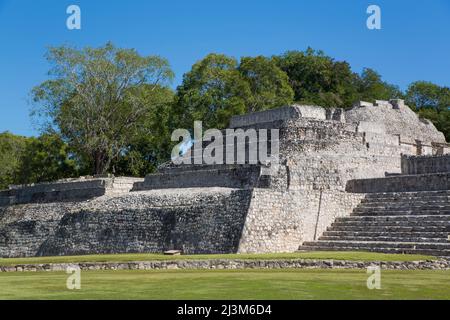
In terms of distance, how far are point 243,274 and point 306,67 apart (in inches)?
1924

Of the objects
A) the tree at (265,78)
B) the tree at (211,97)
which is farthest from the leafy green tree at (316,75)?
the tree at (211,97)

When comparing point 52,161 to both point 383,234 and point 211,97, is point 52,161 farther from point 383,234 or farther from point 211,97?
point 383,234

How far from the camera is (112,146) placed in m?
51.5

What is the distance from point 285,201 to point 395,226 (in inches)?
162

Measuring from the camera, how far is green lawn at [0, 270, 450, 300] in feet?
45.6

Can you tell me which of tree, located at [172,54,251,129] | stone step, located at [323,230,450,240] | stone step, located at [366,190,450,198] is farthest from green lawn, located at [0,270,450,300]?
tree, located at [172,54,251,129]

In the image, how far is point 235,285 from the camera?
1580 cm

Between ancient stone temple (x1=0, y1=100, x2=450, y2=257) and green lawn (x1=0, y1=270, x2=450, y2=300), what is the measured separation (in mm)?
6179

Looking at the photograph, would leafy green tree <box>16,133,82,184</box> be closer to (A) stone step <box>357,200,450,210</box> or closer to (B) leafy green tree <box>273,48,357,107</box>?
(B) leafy green tree <box>273,48,357,107</box>

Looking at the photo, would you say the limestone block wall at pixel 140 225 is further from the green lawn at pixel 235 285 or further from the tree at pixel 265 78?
the tree at pixel 265 78

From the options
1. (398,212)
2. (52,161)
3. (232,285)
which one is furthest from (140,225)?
(52,161)

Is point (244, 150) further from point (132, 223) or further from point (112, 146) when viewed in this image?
point (112, 146)

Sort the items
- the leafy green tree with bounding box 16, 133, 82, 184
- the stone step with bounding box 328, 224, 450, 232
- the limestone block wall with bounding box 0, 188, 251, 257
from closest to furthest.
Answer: the stone step with bounding box 328, 224, 450, 232 < the limestone block wall with bounding box 0, 188, 251, 257 < the leafy green tree with bounding box 16, 133, 82, 184
